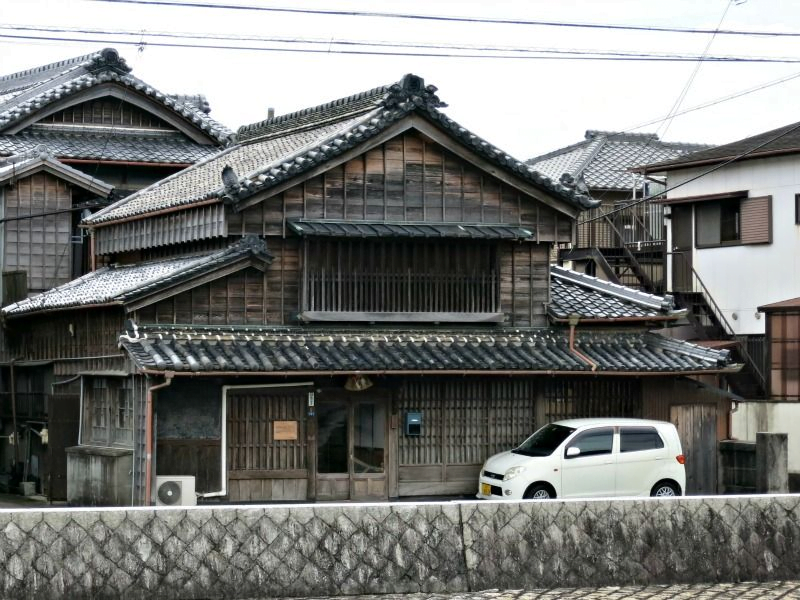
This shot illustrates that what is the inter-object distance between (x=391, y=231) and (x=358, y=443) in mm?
4234

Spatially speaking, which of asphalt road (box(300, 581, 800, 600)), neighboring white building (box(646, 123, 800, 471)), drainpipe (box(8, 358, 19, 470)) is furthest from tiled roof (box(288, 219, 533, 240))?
neighboring white building (box(646, 123, 800, 471))

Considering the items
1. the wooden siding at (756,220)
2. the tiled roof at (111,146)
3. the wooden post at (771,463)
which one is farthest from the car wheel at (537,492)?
the wooden siding at (756,220)

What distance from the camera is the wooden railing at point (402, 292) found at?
26938mm

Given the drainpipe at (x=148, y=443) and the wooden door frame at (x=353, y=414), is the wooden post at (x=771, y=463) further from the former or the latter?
the drainpipe at (x=148, y=443)

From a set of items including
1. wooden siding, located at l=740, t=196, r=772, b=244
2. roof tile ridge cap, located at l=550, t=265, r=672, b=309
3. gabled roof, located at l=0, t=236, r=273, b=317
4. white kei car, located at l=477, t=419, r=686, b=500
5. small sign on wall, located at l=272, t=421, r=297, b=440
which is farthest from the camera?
wooden siding, located at l=740, t=196, r=772, b=244

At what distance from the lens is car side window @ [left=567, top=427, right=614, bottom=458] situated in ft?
85.9

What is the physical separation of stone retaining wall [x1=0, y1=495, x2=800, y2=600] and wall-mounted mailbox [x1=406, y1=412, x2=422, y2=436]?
34.0 feet

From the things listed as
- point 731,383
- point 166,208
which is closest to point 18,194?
point 166,208

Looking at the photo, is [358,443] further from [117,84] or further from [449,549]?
[117,84]

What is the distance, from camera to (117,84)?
37.9 meters

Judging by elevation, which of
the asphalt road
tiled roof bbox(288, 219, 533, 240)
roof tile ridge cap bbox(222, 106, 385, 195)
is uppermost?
roof tile ridge cap bbox(222, 106, 385, 195)

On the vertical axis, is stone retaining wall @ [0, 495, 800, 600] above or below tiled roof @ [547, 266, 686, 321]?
below

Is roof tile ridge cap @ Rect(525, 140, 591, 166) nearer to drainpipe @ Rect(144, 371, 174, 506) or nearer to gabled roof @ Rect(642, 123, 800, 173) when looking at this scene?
gabled roof @ Rect(642, 123, 800, 173)

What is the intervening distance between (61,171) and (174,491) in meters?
11.5
